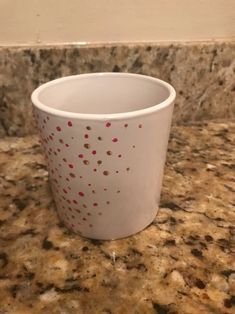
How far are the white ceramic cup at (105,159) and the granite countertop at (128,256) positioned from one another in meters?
0.02

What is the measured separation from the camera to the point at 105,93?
1.37ft

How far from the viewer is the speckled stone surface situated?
50 centimetres

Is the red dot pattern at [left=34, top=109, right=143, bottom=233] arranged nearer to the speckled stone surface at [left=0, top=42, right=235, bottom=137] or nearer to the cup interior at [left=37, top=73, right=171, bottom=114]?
the cup interior at [left=37, top=73, right=171, bottom=114]

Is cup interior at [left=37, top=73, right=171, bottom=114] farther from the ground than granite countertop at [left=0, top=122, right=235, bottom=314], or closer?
farther from the ground

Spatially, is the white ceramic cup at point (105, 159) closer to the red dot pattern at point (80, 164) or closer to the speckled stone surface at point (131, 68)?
the red dot pattern at point (80, 164)

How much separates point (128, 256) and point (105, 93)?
179 millimetres

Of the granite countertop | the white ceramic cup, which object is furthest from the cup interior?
the granite countertop

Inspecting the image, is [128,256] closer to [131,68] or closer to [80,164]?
[80,164]

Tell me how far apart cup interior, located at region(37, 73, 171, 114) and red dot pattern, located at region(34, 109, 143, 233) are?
0.24ft

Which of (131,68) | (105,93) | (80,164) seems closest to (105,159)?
(80,164)

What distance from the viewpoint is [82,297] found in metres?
0.30

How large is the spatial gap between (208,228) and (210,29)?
1.03ft

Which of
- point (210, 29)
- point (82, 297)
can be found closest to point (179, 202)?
point (82, 297)

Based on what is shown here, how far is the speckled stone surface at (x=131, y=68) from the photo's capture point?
1.64 ft
